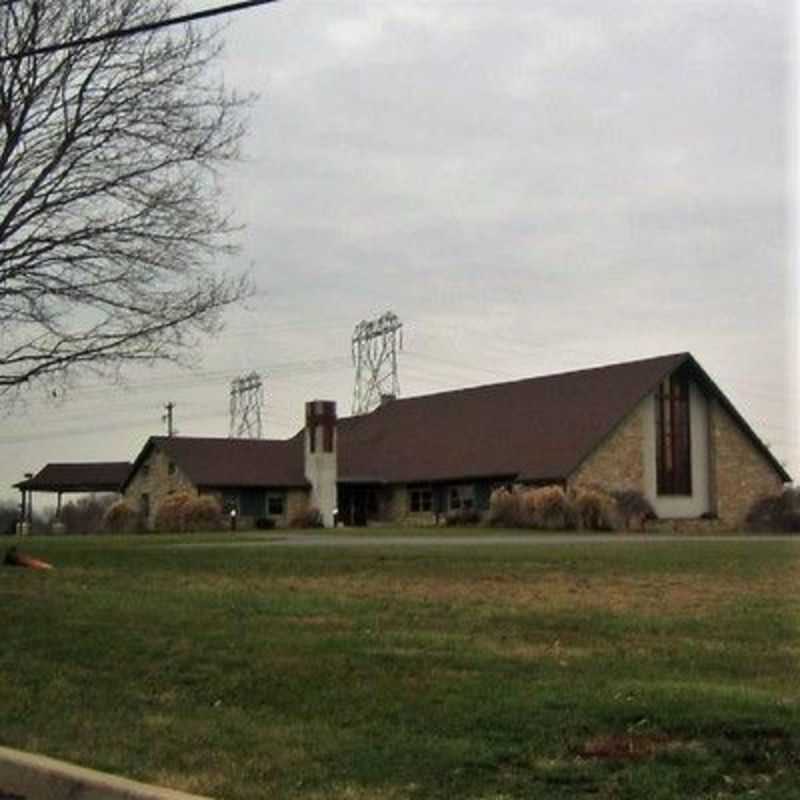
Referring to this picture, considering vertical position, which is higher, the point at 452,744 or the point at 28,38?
the point at 28,38

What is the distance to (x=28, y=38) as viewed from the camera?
23016mm

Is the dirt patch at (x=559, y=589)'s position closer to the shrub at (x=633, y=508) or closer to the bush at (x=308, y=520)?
the shrub at (x=633, y=508)

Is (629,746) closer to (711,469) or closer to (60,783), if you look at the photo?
(60,783)

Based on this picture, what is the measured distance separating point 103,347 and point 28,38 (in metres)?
5.52

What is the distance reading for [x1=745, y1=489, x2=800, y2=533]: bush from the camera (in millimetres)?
55406

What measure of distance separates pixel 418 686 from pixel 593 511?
131 ft

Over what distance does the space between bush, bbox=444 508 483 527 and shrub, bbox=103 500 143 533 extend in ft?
44.4

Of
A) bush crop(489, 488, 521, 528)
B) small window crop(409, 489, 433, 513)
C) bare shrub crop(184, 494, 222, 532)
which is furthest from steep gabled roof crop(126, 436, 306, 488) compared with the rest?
bush crop(489, 488, 521, 528)

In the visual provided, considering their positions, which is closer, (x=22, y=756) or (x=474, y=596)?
(x=22, y=756)

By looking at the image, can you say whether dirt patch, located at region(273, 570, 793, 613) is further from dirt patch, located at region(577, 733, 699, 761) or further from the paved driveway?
the paved driveway

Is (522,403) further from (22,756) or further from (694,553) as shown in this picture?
(22,756)

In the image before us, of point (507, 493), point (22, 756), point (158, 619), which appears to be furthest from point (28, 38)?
point (507, 493)

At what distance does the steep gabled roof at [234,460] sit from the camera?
62.9 meters

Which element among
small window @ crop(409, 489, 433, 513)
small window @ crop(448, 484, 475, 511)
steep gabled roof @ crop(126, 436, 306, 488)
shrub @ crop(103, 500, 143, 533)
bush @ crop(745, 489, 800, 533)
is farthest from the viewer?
steep gabled roof @ crop(126, 436, 306, 488)
